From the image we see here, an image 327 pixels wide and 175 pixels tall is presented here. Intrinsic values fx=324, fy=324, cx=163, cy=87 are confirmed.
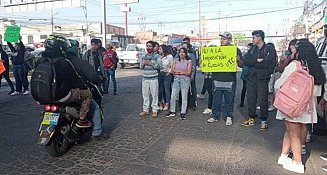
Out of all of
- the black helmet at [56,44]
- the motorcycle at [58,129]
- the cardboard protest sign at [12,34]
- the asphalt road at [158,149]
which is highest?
the cardboard protest sign at [12,34]

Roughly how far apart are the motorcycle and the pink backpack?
3.07 m

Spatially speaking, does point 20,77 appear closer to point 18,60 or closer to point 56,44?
point 18,60

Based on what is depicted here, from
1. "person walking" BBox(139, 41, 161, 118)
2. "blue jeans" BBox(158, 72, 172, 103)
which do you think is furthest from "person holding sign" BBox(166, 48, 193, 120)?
"blue jeans" BBox(158, 72, 172, 103)

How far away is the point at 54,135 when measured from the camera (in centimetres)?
475

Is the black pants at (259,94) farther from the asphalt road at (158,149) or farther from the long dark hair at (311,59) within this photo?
the long dark hair at (311,59)

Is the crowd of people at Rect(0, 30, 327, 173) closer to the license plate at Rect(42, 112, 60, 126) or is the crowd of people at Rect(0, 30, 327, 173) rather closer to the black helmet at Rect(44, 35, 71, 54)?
the black helmet at Rect(44, 35, 71, 54)

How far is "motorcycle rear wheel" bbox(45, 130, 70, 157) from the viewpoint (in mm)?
4762

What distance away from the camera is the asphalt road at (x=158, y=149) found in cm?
443

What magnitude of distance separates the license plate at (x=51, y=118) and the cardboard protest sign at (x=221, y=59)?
3431mm

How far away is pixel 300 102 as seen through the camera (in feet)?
13.8

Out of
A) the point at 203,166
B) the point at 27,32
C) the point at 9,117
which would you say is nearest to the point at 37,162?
the point at 203,166

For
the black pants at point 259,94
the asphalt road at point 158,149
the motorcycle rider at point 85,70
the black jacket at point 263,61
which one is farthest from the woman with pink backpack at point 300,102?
the motorcycle rider at point 85,70

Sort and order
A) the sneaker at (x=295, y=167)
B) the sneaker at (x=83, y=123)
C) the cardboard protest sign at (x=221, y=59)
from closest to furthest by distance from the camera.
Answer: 1. the sneaker at (x=295, y=167)
2. the sneaker at (x=83, y=123)
3. the cardboard protest sign at (x=221, y=59)

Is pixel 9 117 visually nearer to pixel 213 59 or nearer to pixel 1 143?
pixel 1 143
